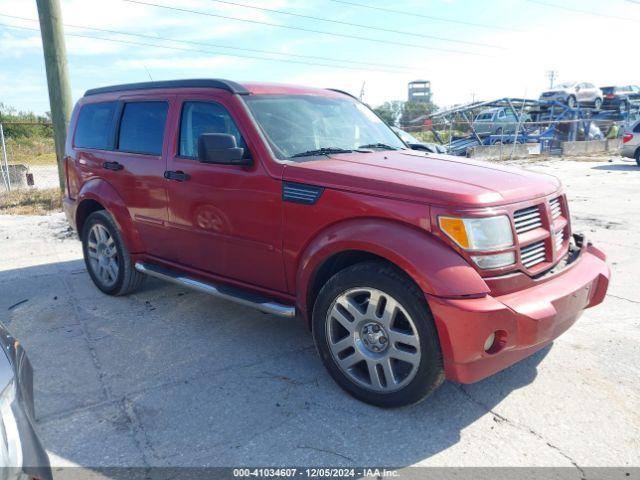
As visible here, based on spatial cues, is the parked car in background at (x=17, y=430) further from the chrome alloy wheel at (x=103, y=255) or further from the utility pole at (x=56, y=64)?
the utility pole at (x=56, y=64)

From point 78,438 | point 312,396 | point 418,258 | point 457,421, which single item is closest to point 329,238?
point 418,258

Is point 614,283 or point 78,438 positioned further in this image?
point 614,283

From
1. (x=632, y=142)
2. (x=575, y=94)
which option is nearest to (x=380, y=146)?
(x=632, y=142)

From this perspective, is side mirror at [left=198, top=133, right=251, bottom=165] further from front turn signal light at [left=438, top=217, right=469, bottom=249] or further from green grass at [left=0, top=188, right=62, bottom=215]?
green grass at [left=0, top=188, right=62, bottom=215]

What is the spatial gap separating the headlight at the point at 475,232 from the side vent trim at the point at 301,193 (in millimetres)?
826

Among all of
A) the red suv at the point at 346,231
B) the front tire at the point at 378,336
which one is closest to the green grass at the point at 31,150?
the red suv at the point at 346,231

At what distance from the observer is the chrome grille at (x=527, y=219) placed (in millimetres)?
2924

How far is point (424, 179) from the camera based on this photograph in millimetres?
3033

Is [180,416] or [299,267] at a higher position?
[299,267]

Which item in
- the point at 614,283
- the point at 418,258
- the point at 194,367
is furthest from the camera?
the point at 614,283

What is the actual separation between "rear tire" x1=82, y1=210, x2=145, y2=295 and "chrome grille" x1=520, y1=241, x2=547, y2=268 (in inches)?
138

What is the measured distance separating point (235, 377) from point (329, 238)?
1185 mm

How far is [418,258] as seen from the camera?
2.73 m

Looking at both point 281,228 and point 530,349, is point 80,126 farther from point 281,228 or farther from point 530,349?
point 530,349
